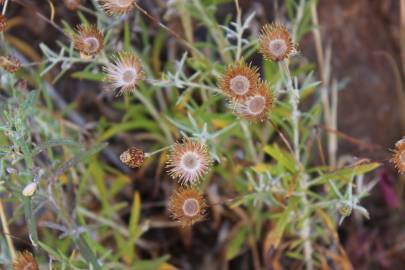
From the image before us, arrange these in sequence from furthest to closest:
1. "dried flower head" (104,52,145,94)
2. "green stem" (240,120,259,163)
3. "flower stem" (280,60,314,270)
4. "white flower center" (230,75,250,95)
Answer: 1. "green stem" (240,120,259,163)
2. "flower stem" (280,60,314,270)
3. "dried flower head" (104,52,145,94)
4. "white flower center" (230,75,250,95)

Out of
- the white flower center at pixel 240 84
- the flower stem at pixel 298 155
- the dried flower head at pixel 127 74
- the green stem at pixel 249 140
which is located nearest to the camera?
the white flower center at pixel 240 84

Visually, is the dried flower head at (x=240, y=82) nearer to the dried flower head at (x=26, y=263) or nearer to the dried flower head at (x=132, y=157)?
the dried flower head at (x=132, y=157)

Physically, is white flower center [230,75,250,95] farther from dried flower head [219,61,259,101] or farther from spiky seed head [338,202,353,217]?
spiky seed head [338,202,353,217]

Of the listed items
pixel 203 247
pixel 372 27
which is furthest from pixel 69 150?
pixel 372 27

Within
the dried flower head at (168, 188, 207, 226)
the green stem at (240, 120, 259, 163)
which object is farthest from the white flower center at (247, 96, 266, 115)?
the green stem at (240, 120, 259, 163)

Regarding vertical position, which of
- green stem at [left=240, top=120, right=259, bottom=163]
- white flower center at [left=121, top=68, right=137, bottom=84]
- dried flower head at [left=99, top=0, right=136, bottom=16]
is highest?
dried flower head at [left=99, top=0, right=136, bottom=16]

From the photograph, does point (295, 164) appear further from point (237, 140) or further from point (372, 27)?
point (372, 27)

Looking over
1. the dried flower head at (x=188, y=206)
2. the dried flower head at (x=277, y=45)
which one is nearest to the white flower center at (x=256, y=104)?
the dried flower head at (x=277, y=45)
